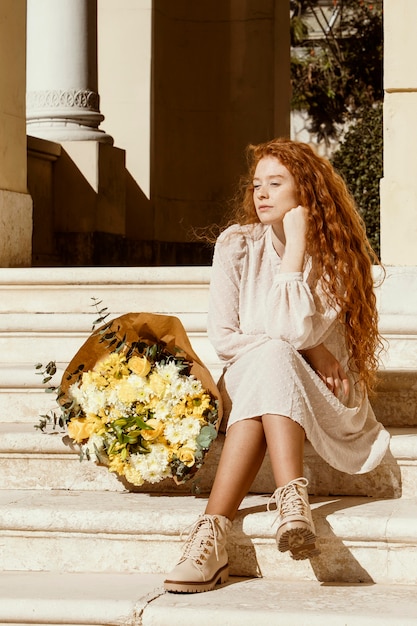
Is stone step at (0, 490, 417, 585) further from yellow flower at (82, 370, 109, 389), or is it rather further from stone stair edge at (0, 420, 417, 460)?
yellow flower at (82, 370, 109, 389)

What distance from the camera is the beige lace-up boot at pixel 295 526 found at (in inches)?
131

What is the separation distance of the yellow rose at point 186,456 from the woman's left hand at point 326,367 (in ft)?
1.62

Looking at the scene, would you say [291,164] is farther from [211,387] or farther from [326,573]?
[326,573]

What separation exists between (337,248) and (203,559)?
3.75 feet

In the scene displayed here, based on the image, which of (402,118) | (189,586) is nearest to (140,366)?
(189,586)

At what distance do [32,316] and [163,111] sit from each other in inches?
221

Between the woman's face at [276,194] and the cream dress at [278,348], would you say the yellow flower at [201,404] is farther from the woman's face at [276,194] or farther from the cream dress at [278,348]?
the woman's face at [276,194]

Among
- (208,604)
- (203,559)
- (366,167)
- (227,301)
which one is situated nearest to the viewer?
(208,604)

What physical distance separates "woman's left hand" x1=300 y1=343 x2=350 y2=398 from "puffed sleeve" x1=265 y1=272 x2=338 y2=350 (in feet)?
0.12

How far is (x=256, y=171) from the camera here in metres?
3.95

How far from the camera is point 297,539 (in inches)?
131

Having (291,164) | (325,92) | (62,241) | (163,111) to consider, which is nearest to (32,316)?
(291,164)

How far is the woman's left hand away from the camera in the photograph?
3764 mm

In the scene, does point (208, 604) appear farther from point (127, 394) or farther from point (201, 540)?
point (127, 394)
